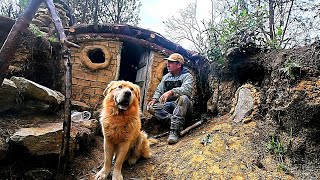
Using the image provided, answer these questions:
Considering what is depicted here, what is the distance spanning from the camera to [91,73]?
26.7ft

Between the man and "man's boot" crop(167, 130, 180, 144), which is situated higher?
the man

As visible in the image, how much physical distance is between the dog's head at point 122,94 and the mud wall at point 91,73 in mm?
4019

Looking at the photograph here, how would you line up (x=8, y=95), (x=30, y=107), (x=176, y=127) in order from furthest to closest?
1. (x=176, y=127)
2. (x=30, y=107)
3. (x=8, y=95)

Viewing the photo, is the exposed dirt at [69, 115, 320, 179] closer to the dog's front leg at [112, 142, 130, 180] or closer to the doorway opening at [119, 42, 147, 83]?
the dog's front leg at [112, 142, 130, 180]

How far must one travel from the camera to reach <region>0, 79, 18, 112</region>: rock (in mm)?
4453

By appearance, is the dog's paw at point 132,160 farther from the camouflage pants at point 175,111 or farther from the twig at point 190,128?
the twig at point 190,128

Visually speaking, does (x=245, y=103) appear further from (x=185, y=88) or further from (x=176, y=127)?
(x=176, y=127)

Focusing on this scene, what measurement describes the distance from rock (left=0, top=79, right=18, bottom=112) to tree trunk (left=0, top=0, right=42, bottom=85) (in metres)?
2.92

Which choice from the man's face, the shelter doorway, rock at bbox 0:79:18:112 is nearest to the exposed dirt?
rock at bbox 0:79:18:112

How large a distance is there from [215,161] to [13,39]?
296 cm

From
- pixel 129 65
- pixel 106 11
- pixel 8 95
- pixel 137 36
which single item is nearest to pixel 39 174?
pixel 8 95

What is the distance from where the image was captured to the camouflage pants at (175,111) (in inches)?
215

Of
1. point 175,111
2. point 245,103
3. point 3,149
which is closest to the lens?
point 3,149

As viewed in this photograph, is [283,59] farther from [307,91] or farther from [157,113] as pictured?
[157,113]
